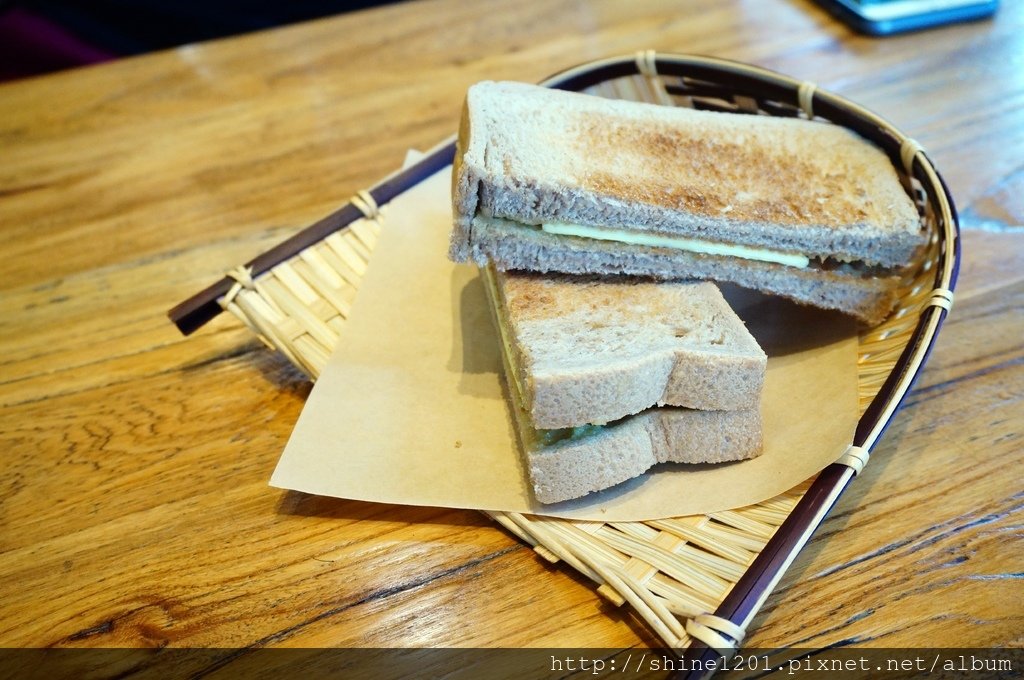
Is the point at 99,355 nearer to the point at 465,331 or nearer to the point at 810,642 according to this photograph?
the point at 465,331

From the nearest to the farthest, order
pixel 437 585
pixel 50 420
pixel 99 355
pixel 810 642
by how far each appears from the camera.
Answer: pixel 810 642 < pixel 437 585 < pixel 50 420 < pixel 99 355

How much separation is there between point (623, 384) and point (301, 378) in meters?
0.70

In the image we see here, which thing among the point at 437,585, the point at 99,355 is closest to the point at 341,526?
the point at 437,585

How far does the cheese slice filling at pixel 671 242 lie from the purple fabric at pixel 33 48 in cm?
270

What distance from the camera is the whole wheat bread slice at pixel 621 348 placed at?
1.14 metres

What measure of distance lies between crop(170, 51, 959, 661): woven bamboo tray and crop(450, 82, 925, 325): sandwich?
0.27ft

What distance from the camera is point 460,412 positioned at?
1.36 m

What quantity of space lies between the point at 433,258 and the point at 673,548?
2.76 ft

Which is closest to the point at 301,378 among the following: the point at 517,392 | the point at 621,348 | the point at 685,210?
the point at 517,392

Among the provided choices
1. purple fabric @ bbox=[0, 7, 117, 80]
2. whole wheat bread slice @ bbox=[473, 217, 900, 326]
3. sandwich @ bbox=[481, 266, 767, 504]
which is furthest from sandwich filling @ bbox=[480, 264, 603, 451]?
purple fabric @ bbox=[0, 7, 117, 80]

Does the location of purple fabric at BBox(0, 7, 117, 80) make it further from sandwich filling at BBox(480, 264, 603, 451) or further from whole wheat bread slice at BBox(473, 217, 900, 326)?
whole wheat bread slice at BBox(473, 217, 900, 326)

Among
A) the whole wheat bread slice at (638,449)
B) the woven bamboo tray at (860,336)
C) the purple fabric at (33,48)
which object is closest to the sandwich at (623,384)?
the whole wheat bread slice at (638,449)

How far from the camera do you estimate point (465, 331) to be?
1.53 metres

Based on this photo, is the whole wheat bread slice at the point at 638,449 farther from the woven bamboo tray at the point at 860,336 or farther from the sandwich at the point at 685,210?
the sandwich at the point at 685,210
